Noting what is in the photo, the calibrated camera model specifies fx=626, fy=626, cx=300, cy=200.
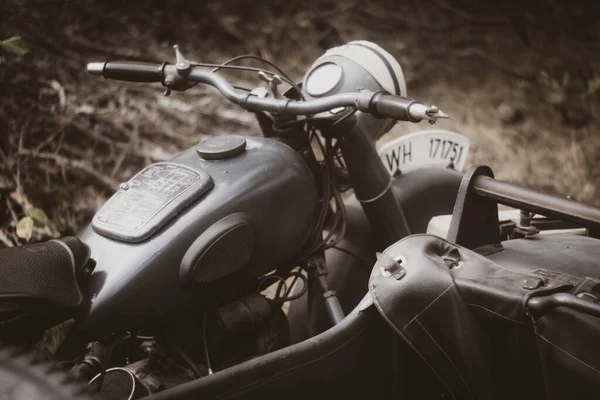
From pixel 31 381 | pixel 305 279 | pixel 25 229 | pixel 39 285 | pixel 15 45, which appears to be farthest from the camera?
pixel 25 229

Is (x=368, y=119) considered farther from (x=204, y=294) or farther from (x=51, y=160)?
(x=51, y=160)

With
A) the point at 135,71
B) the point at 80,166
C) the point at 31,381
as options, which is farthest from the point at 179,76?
the point at 80,166

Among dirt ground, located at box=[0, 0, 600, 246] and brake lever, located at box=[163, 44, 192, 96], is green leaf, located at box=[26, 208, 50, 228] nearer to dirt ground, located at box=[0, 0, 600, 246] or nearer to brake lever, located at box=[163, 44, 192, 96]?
dirt ground, located at box=[0, 0, 600, 246]

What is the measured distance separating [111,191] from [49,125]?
47 centimetres

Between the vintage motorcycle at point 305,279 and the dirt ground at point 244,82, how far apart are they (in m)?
1.18

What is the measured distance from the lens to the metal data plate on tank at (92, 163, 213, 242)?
1206mm

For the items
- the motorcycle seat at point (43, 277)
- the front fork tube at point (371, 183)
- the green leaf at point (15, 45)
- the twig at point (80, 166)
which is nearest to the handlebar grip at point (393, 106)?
the front fork tube at point (371, 183)

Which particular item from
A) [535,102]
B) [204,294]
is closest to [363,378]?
[204,294]

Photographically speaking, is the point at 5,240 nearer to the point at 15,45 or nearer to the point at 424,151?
the point at 15,45

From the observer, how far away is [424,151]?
1927 millimetres

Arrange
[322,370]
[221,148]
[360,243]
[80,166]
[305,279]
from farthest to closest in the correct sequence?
[80,166] < [360,243] < [305,279] < [221,148] < [322,370]

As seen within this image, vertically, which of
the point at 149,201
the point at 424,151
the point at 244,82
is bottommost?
the point at 244,82

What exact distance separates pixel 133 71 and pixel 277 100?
17.1 inches

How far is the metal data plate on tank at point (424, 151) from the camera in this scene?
186 centimetres
